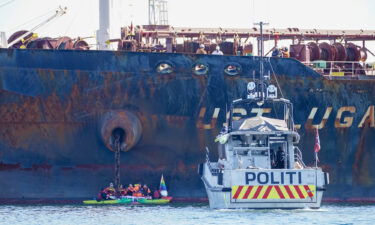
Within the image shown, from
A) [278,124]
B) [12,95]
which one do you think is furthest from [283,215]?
[12,95]

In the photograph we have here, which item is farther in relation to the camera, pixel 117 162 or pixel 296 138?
pixel 117 162

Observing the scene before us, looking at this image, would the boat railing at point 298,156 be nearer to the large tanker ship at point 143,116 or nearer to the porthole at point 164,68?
the large tanker ship at point 143,116

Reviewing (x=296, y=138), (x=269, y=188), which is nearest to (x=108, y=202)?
(x=269, y=188)

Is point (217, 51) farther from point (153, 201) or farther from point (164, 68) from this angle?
point (153, 201)

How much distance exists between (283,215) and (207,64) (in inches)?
448

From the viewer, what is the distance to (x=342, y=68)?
5756cm

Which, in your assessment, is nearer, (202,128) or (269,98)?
(269,98)

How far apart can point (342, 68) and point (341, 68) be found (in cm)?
25

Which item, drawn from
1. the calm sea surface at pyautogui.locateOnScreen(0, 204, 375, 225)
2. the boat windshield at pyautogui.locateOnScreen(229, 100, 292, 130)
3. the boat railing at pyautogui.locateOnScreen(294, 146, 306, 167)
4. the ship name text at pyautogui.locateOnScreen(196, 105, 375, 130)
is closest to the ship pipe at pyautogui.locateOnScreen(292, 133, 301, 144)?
the boat railing at pyautogui.locateOnScreen(294, 146, 306, 167)

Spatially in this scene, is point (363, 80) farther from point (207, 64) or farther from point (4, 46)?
point (4, 46)

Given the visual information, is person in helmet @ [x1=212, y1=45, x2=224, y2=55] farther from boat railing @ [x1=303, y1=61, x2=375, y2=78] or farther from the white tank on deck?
the white tank on deck

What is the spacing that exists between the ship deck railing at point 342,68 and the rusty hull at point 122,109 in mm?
1464

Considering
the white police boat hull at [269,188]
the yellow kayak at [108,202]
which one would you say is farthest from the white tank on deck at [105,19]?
the white police boat hull at [269,188]

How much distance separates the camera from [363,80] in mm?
53688
